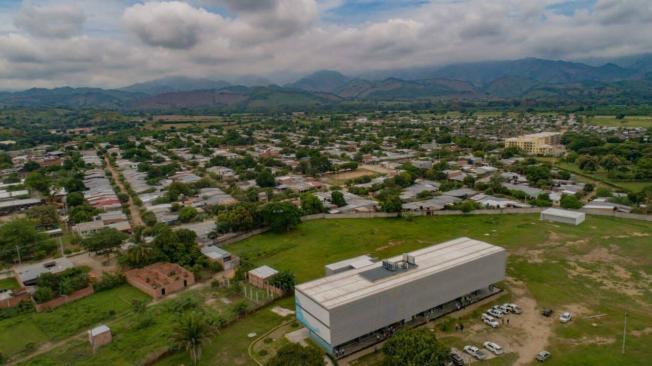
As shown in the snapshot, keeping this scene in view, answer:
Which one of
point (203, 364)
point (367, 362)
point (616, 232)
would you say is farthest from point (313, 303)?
point (616, 232)

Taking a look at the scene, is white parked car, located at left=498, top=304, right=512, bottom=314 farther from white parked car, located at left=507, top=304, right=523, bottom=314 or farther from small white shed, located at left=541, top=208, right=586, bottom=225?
small white shed, located at left=541, top=208, right=586, bottom=225

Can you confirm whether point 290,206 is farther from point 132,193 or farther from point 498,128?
point 498,128

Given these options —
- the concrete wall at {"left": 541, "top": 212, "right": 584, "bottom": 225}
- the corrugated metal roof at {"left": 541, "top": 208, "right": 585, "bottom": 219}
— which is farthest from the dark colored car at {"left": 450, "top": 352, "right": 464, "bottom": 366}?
the corrugated metal roof at {"left": 541, "top": 208, "right": 585, "bottom": 219}

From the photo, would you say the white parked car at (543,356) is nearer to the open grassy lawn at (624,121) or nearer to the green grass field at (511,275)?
the green grass field at (511,275)

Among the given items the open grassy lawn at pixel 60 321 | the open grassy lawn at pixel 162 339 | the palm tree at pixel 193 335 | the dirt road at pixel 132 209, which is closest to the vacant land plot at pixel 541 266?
the open grassy lawn at pixel 162 339

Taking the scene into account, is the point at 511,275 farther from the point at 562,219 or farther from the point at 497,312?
the point at 562,219
